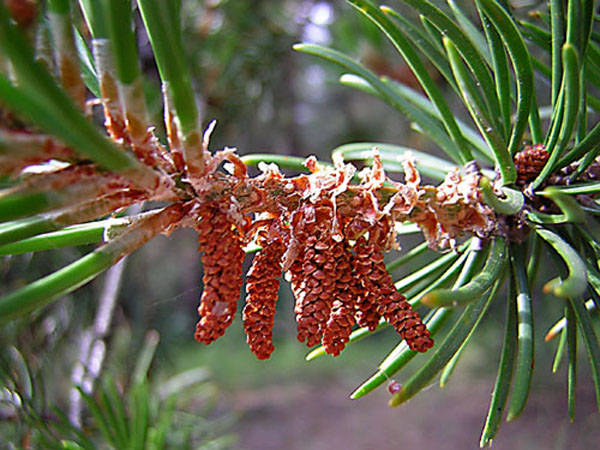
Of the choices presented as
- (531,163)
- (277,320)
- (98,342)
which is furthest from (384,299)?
(277,320)

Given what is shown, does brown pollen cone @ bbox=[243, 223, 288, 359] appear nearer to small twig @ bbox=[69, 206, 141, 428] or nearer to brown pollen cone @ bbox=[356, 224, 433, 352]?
brown pollen cone @ bbox=[356, 224, 433, 352]

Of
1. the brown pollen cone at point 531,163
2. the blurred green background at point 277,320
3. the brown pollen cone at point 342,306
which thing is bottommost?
the blurred green background at point 277,320

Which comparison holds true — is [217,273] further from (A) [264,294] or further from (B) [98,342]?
(B) [98,342]

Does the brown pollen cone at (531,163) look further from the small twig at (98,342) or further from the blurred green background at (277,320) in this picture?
the small twig at (98,342)

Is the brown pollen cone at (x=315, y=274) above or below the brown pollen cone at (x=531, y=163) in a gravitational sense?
below

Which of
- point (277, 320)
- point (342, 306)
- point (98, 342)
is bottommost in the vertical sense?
point (277, 320)

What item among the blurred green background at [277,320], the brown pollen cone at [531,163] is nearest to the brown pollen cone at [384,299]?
the brown pollen cone at [531,163]

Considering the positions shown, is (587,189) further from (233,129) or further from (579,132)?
(233,129)
